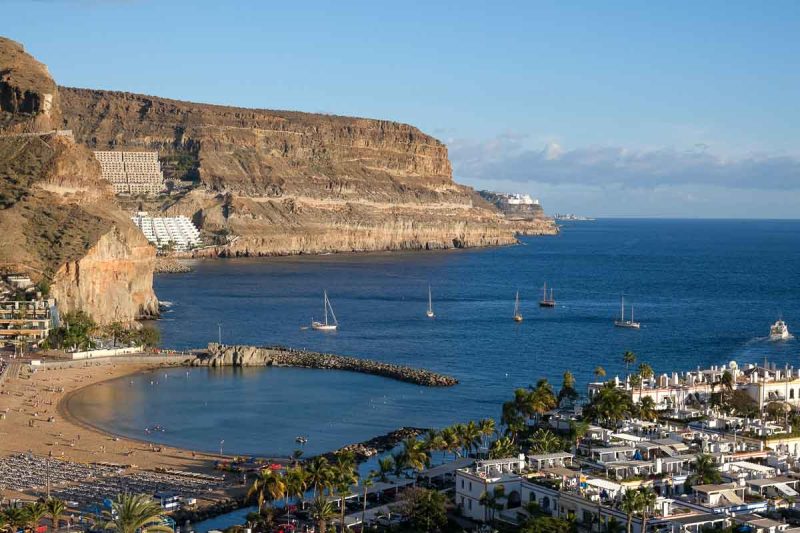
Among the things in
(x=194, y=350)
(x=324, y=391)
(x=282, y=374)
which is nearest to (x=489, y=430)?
(x=324, y=391)

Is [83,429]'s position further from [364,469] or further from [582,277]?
[582,277]

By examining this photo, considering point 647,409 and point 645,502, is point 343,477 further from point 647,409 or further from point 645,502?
point 647,409

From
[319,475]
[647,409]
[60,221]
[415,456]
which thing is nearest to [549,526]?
[319,475]

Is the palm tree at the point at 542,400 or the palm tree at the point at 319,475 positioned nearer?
the palm tree at the point at 319,475

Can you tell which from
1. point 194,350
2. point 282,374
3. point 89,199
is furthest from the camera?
point 89,199

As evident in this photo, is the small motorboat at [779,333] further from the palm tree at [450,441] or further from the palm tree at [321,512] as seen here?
the palm tree at [321,512]

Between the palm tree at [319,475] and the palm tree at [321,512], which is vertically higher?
the palm tree at [319,475]

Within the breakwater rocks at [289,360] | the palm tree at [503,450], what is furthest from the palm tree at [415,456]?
the breakwater rocks at [289,360]
